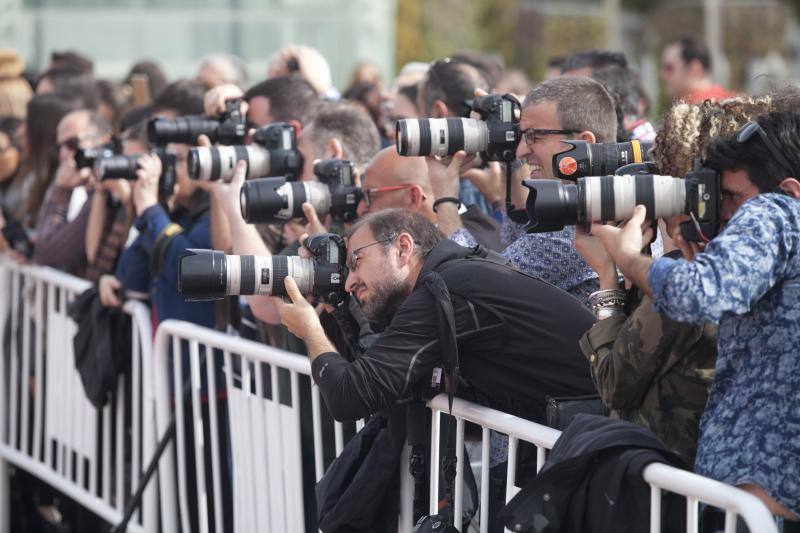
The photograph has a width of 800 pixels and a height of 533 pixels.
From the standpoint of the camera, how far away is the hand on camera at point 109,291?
5.21 metres

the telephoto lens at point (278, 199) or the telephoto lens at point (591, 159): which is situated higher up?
the telephoto lens at point (591, 159)

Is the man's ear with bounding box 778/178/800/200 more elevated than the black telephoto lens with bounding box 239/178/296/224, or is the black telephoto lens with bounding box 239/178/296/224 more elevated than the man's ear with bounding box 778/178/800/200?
the man's ear with bounding box 778/178/800/200

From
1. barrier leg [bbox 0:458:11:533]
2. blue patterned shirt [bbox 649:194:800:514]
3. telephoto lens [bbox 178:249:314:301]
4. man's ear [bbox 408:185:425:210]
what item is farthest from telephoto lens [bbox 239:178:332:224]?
barrier leg [bbox 0:458:11:533]

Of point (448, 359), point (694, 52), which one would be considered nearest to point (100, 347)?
point (448, 359)

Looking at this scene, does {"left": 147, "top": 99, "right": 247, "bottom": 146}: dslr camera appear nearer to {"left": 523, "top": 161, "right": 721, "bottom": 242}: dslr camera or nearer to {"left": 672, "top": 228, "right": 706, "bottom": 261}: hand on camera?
{"left": 523, "top": 161, "right": 721, "bottom": 242}: dslr camera

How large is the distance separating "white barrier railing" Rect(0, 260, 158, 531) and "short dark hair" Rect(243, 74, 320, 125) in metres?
0.99

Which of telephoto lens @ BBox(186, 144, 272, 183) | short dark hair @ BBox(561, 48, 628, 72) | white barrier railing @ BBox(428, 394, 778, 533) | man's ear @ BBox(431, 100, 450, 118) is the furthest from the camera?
short dark hair @ BBox(561, 48, 628, 72)

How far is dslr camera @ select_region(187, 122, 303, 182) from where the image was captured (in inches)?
184

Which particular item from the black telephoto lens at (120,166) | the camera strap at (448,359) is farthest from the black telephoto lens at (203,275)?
the black telephoto lens at (120,166)

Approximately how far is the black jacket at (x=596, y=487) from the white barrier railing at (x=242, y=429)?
0.78m

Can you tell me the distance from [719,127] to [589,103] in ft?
3.03

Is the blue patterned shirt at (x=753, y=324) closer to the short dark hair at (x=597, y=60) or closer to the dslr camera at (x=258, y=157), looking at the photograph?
the dslr camera at (x=258, y=157)

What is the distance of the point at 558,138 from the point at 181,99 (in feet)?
8.15

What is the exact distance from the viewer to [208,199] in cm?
541
